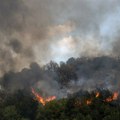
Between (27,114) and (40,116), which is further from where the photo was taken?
(27,114)

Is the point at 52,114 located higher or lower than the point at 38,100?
lower

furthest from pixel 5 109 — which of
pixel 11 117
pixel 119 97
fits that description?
pixel 119 97

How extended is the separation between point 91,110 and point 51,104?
17943 millimetres

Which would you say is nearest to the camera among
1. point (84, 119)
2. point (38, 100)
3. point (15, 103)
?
point (84, 119)

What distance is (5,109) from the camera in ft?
531

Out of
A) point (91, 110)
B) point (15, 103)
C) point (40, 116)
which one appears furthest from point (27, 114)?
point (91, 110)

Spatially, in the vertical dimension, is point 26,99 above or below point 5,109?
above

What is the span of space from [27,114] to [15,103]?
9909 millimetres

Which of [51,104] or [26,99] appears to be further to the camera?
[26,99]

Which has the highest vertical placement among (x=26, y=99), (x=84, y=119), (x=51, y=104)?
(x=26, y=99)

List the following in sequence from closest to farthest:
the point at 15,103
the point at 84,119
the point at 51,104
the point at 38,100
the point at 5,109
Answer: the point at 84,119 < the point at 51,104 < the point at 5,109 < the point at 15,103 < the point at 38,100

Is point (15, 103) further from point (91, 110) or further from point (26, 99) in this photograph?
point (91, 110)

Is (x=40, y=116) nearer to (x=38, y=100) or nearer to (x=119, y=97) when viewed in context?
(x=38, y=100)

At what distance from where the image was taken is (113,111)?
144250 millimetres
